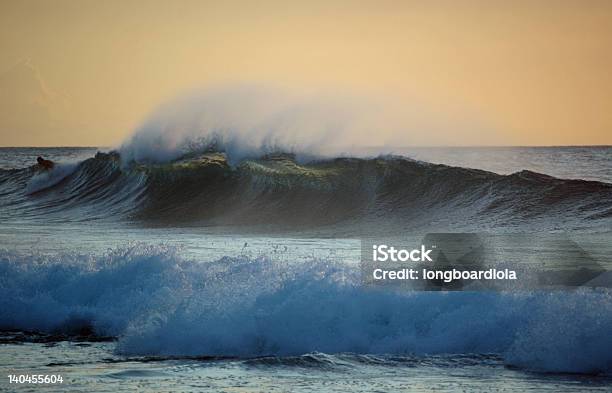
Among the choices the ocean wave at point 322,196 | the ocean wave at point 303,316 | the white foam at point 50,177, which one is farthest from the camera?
the white foam at point 50,177

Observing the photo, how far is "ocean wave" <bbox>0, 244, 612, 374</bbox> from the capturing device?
9.97 meters

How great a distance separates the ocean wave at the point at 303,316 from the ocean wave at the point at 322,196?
8777 millimetres

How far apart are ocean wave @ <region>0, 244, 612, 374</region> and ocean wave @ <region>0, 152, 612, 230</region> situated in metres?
8.78

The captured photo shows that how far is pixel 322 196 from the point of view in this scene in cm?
2522

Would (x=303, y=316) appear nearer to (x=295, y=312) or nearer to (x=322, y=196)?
(x=295, y=312)

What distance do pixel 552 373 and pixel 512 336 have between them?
3.58 ft

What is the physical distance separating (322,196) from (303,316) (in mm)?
14167

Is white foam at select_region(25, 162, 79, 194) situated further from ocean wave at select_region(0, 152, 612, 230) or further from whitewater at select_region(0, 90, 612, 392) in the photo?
whitewater at select_region(0, 90, 612, 392)

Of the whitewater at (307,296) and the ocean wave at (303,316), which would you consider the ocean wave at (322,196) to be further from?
the ocean wave at (303,316)

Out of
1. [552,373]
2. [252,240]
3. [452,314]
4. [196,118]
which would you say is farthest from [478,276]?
[196,118]

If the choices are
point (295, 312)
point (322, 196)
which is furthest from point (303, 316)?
point (322, 196)

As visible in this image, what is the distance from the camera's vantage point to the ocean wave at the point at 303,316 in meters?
9.97

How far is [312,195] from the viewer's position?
25312 millimetres

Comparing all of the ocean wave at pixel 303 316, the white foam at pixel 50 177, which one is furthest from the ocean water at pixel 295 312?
the white foam at pixel 50 177
